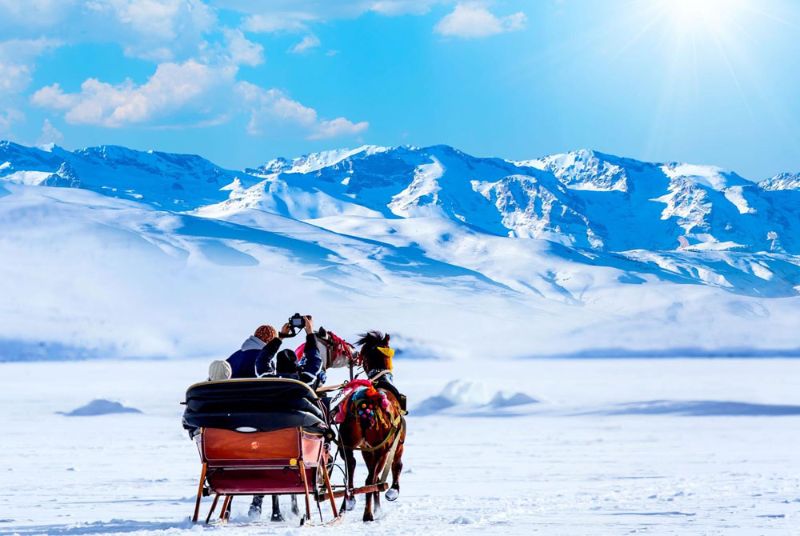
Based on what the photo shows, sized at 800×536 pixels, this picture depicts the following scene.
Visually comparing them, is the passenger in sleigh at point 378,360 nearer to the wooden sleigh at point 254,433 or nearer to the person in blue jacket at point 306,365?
the person in blue jacket at point 306,365

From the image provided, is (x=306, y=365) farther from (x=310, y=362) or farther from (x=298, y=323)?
(x=298, y=323)

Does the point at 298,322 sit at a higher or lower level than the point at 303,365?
higher

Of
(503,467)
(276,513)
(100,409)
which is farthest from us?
(100,409)

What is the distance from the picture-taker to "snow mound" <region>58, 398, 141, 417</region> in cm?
3053

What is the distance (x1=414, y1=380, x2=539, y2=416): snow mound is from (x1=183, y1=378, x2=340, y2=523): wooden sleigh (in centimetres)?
2339

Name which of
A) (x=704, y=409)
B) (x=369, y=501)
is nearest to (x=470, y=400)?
(x=704, y=409)

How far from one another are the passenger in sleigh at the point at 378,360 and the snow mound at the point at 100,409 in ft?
74.4

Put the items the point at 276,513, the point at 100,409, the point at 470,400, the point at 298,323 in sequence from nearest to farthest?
1. the point at 298,323
2. the point at 276,513
3. the point at 100,409
4. the point at 470,400

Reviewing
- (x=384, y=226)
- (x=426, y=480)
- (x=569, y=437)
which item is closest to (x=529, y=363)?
(x=569, y=437)

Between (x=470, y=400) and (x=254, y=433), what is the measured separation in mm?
26325

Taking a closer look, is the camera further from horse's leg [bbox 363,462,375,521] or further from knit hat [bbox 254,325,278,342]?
horse's leg [bbox 363,462,375,521]

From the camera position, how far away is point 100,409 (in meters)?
31.3

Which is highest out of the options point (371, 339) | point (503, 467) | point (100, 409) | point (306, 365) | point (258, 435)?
point (371, 339)

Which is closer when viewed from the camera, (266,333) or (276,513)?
(266,333)
